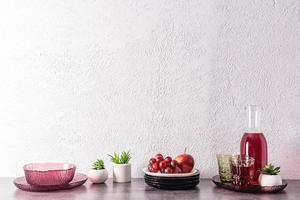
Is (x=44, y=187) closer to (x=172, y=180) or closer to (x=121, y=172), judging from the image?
(x=121, y=172)

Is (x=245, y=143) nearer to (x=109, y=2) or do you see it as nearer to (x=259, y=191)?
(x=259, y=191)

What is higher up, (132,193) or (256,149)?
(256,149)

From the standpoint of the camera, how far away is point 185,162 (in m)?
1.71

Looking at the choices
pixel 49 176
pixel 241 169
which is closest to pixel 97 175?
pixel 49 176

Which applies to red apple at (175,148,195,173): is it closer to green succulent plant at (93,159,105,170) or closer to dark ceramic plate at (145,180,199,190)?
dark ceramic plate at (145,180,199,190)

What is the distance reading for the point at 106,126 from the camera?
1.88m

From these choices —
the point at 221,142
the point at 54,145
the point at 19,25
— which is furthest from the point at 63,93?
the point at 221,142

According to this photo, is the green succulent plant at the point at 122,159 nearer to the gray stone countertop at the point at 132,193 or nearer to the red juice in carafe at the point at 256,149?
the gray stone countertop at the point at 132,193

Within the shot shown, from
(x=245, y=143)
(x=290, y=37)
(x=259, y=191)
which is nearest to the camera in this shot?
(x=259, y=191)

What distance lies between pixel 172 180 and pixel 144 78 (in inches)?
17.2

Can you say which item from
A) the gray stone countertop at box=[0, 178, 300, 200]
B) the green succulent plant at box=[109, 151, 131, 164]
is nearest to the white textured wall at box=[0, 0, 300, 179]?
the green succulent plant at box=[109, 151, 131, 164]

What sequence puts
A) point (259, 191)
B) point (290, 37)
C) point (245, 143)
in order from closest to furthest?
point (259, 191), point (245, 143), point (290, 37)

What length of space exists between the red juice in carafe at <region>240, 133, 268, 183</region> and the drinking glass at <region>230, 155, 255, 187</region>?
5cm

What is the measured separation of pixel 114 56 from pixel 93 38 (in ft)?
0.36
